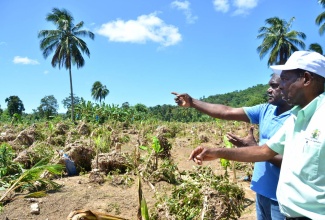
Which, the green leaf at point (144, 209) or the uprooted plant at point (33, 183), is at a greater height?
the uprooted plant at point (33, 183)

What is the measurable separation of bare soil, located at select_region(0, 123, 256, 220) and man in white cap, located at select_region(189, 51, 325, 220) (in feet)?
8.38

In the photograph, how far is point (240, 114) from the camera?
2682 millimetres

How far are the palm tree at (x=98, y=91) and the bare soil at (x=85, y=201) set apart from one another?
5084cm

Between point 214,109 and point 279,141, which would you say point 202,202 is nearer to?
point 214,109

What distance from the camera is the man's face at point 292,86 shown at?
5.40ft

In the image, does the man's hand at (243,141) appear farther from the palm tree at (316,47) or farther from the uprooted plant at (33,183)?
the palm tree at (316,47)

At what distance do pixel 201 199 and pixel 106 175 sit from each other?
2720mm

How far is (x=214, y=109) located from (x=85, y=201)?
7.90ft

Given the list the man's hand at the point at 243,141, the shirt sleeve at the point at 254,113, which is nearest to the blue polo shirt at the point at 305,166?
the man's hand at the point at 243,141

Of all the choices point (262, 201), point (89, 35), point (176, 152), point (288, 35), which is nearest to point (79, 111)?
point (89, 35)

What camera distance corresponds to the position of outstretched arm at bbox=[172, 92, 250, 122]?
2.70 m

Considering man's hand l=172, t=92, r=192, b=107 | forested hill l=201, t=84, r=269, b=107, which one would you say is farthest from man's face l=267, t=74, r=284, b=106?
forested hill l=201, t=84, r=269, b=107

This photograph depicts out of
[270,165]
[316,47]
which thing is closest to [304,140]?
[270,165]

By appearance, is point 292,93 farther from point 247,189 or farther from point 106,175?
point 106,175
